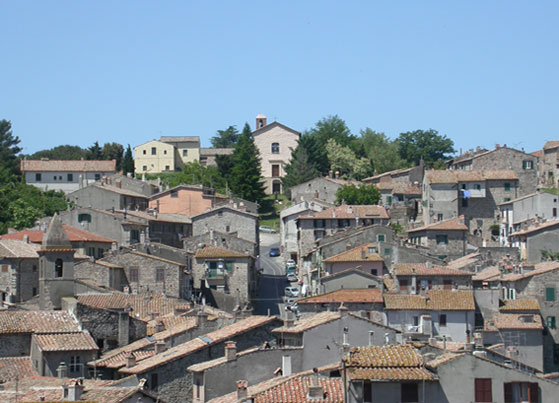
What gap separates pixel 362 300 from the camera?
60750mm

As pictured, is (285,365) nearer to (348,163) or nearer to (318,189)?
(318,189)

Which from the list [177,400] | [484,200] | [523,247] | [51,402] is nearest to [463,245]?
[523,247]

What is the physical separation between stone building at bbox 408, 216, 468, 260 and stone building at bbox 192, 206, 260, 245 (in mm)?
11833

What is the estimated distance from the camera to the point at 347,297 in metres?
61.5

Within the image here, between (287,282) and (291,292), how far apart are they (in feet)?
25.6

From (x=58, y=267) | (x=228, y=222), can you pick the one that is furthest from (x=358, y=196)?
(x=58, y=267)

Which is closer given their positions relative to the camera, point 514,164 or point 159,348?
point 159,348

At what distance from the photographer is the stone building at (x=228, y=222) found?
292 feet

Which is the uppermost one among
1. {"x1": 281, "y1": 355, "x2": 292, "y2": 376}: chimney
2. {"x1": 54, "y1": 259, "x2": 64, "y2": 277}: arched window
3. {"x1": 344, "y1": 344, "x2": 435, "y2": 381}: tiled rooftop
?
{"x1": 54, "y1": 259, "x2": 64, "y2": 277}: arched window

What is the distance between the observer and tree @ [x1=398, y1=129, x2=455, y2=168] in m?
137

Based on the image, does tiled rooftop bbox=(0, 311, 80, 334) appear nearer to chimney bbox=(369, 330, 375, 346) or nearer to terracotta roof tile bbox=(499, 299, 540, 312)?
chimney bbox=(369, 330, 375, 346)

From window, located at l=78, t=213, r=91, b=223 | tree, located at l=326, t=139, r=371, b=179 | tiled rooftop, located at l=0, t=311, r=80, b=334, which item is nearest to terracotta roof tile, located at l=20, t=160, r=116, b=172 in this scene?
tree, located at l=326, t=139, r=371, b=179

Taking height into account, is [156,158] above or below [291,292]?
above

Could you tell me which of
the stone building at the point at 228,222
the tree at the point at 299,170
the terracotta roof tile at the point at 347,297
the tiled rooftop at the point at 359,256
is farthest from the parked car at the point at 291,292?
the tree at the point at 299,170
